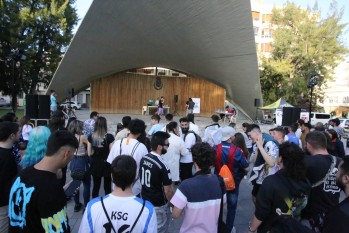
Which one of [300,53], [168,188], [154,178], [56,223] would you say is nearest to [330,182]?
[168,188]

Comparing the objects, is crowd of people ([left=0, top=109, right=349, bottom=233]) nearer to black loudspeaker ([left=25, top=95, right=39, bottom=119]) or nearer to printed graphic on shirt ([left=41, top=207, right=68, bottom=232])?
printed graphic on shirt ([left=41, top=207, right=68, bottom=232])

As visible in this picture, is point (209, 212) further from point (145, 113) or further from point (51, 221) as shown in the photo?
point (145, 113)

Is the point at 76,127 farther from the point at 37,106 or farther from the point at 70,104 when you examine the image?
the point at 70,104

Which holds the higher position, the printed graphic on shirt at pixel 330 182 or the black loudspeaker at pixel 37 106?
the black loudspeaker at pixel 37 106

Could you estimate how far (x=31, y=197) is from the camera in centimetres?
161

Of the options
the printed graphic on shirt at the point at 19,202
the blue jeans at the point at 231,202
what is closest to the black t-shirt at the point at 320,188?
the blue jeans at the point at 231,202

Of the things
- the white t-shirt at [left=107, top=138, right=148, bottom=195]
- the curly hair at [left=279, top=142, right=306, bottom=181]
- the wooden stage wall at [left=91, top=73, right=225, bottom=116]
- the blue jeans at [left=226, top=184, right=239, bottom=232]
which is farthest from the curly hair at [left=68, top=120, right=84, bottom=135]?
the wooden stage wall at [left=91, top=73, right=225, bottom=116]

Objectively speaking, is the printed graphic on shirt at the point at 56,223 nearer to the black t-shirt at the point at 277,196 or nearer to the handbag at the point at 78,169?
the black t-shirt at the point at 277,196

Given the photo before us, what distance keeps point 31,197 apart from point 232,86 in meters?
18.7

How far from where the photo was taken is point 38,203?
62.5 inches

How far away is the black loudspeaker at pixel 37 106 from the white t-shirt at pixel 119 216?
8310 mm

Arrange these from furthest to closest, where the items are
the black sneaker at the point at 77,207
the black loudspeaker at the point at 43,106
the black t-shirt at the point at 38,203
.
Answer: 1. the black loudspeaker at the point at 43,106
2. the black sneaker at the point at 77,207
3. the black t-shirt at the point at 38,203

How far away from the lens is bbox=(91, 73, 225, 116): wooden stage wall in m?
23.1

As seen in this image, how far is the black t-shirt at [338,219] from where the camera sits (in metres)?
1.68
